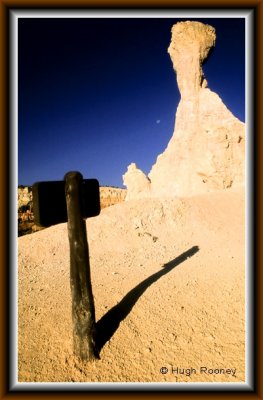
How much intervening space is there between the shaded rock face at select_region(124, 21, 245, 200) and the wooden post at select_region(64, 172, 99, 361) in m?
28.0

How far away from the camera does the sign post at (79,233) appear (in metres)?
3.66

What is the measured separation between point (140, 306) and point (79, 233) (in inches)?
116

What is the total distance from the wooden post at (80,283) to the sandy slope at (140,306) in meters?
0.30

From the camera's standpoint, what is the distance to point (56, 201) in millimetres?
3631

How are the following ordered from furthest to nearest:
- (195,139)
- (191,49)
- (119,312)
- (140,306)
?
(191,49) → (195,139) → (140,306) → (119,312)

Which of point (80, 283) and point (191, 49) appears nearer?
point (80, 283)

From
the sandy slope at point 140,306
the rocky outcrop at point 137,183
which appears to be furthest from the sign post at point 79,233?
the rocky outcrop at point 137,183

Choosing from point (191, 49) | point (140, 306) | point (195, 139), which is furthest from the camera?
point (191, 49)

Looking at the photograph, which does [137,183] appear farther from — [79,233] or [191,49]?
[79,233]

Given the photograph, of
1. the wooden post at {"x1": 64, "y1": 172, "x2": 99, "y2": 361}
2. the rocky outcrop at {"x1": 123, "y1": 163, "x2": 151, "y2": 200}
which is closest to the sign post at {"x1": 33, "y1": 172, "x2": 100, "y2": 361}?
the wooden post at {"x1": 64, "y1": 172, "x2": 99, "y2": 361}

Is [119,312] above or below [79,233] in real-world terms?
below

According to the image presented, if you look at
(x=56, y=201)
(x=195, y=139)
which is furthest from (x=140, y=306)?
(x=195, y=139)

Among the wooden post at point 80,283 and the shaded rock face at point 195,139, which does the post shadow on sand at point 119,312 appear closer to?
the wooden post at point 80,283

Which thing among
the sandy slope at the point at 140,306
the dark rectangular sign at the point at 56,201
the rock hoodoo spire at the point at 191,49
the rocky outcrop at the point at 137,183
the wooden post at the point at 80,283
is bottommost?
the sandy slope at the point at 140,306
